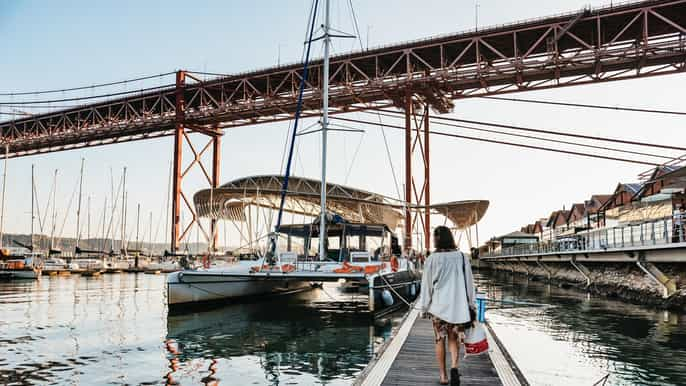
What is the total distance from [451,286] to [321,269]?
491 inches

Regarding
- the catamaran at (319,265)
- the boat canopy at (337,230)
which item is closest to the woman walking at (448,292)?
the catamaran at (319,265)

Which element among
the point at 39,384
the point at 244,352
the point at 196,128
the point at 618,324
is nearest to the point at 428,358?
the point at 244,352

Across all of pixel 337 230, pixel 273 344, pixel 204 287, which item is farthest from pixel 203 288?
pixel 273 344

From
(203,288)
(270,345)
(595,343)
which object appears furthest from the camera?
(203,288)

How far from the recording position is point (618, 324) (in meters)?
16.9

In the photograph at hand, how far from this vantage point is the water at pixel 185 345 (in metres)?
9.90

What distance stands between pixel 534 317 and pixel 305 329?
8636 millimetres

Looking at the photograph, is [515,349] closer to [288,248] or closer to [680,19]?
[288,248]

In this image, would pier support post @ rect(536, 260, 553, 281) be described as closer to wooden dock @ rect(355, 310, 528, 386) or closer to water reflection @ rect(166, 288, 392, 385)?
water reflection @ rect(166, 288, 392, 385)

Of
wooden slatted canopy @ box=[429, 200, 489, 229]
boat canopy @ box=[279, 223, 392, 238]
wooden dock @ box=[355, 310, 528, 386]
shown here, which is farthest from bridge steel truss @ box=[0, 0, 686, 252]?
wooden dock @ box=[355, 310, 528, 386]

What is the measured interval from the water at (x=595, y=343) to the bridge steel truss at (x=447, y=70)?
13384mm

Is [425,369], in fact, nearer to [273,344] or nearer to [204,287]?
[273,344]

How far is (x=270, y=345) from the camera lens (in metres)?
13.0

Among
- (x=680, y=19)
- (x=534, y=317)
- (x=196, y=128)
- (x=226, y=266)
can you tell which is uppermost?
(x=680, y=19)
